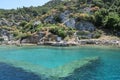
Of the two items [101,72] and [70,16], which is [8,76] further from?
[70,16]

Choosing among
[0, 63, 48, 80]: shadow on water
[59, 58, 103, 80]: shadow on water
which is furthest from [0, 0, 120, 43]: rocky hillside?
[0, 63, 48, 80]: shadow on water

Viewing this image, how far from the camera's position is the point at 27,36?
94.8 metres

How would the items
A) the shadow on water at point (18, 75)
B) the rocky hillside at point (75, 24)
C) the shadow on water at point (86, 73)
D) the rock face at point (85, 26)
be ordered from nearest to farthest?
the shadow on water at point (18, 75) < the shadow on water at point (86, 73) < the rocky hillside at point (75, 24) < the rock face at point (85, 26)

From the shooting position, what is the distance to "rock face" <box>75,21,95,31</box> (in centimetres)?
9312

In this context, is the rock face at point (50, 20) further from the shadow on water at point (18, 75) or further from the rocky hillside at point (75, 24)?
the shadow on water at point (18, 75)

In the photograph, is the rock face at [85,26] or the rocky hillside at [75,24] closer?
the rocky hillside at [75,24]

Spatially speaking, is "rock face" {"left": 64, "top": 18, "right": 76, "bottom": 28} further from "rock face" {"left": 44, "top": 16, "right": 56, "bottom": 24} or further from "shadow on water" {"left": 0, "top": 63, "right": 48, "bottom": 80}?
"shadow on water" {"left": 0, "top": 63, "right": 48, "bottom": 80}

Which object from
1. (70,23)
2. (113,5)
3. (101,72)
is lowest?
(101,72)

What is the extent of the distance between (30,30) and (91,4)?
29.2 m

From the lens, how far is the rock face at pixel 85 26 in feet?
306

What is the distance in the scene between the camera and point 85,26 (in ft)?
309

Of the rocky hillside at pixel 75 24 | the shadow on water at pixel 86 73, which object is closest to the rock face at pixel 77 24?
the rocky hillside at pixel 75 24

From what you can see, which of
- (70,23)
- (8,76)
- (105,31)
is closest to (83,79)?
(8,76)

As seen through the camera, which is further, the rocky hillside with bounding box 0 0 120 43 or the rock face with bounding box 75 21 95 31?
the rock face with bounding box 75 21 95 31
